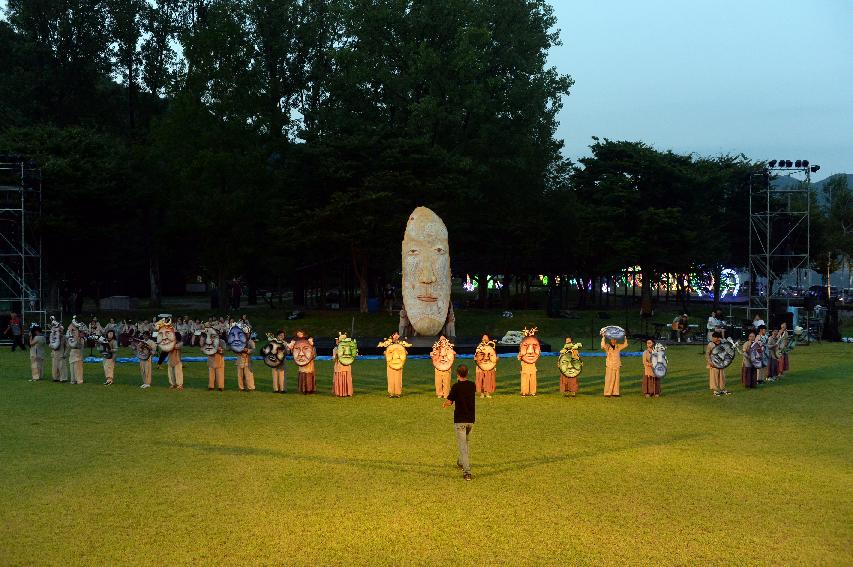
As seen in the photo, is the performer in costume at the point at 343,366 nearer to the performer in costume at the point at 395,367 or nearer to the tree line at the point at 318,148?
the performer in costume at the point at 395,367

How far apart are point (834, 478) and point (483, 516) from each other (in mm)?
6569

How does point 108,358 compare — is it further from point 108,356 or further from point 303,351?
point 303,351

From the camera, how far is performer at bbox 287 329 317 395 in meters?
25.2

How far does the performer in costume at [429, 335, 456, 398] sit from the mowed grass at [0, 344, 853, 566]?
2.16 ft

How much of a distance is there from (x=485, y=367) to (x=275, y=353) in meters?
6.35

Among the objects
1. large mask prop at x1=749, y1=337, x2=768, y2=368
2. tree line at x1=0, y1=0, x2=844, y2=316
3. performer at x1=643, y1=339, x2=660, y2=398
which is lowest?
performer at x1=643, y1=339, x2=660, y2=398

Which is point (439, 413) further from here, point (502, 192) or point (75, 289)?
point (75, 289)

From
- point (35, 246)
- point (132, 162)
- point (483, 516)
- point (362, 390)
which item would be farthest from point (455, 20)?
point (483, 516)

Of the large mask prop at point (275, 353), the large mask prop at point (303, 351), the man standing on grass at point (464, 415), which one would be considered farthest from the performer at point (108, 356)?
the man standing on grass at point (464, 415)

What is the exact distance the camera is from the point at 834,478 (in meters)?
14.6

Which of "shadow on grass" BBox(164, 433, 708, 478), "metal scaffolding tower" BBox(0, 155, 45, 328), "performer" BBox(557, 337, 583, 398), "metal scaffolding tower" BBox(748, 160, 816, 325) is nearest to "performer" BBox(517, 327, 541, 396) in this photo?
"performer" BBox(557, 337, 583, 398)

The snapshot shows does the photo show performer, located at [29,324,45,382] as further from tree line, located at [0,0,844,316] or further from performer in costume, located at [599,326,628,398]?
tree line, located at [0,0,844,316]

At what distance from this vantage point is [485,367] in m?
24.9

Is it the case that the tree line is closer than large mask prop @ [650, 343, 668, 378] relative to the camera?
No
